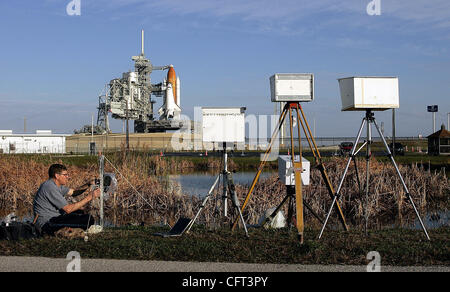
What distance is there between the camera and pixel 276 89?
9.30 metres

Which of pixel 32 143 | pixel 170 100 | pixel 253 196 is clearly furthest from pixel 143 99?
pixel 253 196

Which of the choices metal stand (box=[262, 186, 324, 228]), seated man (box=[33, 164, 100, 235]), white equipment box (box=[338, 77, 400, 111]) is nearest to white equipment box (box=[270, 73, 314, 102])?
white equipment box (box=[338, 77, 400, 111])

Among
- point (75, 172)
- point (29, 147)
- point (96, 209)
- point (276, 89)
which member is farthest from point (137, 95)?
point (276, 89)

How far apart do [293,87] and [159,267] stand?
4394 millimetres

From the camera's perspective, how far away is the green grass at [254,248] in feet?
24.5

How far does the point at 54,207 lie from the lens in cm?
912

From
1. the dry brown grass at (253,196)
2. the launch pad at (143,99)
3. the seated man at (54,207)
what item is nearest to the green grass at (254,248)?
the seated man at (54,207)

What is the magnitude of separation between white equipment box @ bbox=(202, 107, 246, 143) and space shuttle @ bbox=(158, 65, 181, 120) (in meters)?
77.0

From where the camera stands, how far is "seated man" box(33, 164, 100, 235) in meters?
8.98

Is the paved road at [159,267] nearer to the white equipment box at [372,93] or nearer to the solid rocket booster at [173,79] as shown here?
the white equipment box at [372,93]

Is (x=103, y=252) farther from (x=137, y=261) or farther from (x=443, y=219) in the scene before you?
(x=443, y=219)

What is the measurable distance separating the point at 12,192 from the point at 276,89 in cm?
1380

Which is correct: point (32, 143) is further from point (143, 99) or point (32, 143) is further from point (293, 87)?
point (293, 87)

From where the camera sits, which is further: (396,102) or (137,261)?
(396,102)
